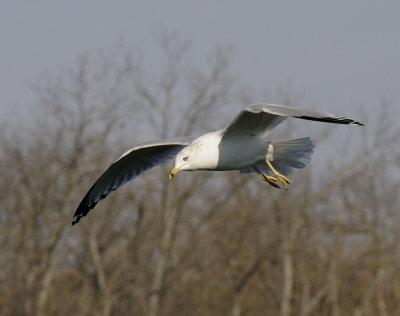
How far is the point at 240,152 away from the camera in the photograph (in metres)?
8.24

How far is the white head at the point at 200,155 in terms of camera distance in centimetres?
797

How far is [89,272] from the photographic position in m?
27.8

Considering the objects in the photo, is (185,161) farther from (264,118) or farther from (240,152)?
(264,118)

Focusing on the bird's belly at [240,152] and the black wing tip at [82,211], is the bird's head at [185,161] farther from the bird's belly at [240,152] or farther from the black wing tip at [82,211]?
the black wing tip at [82,211]

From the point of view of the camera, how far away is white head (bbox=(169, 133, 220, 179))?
7973 millimetres

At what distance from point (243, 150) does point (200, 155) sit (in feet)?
1.60

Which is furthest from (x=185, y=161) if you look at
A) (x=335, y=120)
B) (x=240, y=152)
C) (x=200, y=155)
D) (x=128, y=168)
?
(x=128, y=168)

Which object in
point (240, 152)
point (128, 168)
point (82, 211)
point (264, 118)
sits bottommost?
point (82, 211)

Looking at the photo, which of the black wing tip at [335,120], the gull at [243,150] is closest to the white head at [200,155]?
the gull at [243,150]

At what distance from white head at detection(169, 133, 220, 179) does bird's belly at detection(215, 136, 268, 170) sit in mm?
70

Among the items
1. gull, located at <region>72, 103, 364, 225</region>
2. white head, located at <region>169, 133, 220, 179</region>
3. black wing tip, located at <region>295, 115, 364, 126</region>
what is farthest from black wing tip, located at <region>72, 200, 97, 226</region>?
black wing tip, located at <region>295, 115, 364, 126</region>

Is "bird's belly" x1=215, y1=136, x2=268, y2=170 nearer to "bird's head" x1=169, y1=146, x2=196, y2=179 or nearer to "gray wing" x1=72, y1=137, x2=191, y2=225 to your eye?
"bird's head" x1=169, y1=146, x2=196, y2=179

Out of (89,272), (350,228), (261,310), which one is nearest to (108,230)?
(89,272)

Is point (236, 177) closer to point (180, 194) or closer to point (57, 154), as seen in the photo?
point (180, 194)
